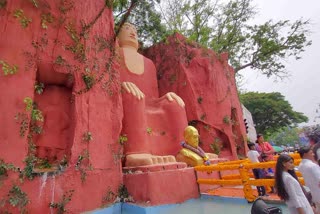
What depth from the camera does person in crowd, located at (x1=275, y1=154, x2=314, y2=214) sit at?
273 centimetres

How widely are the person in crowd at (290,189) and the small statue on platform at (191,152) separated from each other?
4.42 metres

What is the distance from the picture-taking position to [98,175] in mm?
5707

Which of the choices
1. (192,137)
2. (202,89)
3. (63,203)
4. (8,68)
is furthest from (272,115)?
(8,68)

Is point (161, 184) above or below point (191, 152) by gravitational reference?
below

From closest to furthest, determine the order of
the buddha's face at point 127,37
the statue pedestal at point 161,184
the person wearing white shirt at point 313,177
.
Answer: the person wearing white shirt at point 313,177 → the statue pedestal at point 161,184 → the buddha's face at point 127,37

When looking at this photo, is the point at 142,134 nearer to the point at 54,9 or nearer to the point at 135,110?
the point at 135,110

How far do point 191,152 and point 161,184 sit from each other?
1912 millimetres

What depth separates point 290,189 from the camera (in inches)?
110

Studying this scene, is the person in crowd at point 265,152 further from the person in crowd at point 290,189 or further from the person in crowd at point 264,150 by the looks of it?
the person in crowd at point 290,189

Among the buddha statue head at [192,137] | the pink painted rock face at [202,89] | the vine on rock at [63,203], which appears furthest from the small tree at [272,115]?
the vine on rock at [63,203]

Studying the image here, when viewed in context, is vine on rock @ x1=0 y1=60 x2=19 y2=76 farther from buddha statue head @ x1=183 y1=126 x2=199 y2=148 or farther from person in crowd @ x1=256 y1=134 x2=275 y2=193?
person in crowd @ x1=256 y1=134 x2=275 y2=193

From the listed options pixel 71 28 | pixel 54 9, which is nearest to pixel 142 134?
pixel 71 28

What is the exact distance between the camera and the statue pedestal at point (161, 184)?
577 cm

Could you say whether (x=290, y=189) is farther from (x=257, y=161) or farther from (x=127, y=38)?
(x=127, y=38)
